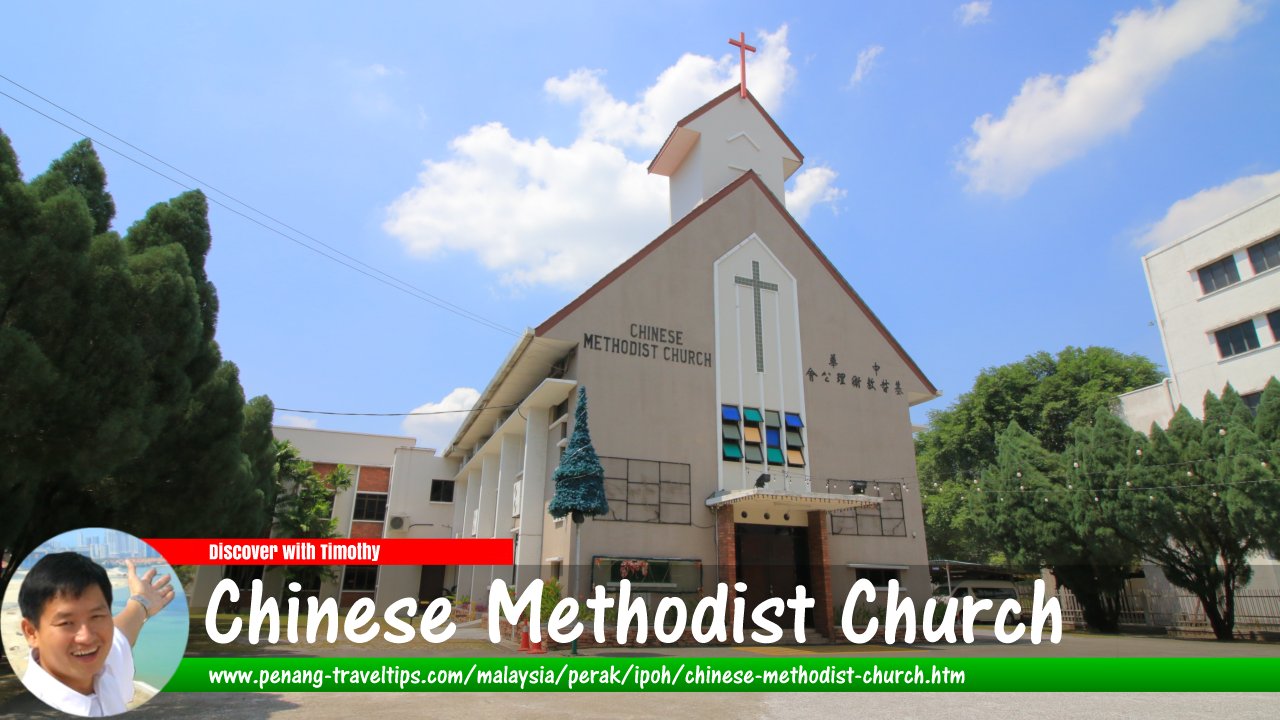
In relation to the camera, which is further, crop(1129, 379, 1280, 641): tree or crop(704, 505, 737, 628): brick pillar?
crop(1129, 379, 1280, 641): tree

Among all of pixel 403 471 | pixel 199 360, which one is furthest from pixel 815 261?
pixel 403 471

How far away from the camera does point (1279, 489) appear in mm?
16500

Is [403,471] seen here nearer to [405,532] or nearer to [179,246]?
[405,532]

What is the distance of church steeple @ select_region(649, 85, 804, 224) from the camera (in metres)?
20.8

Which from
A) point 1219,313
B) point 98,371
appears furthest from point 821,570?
point 1219,313

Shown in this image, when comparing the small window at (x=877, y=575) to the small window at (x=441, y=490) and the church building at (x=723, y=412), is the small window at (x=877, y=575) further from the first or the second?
the small window at (x=441, y=490)

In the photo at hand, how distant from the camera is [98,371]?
28.1 feet

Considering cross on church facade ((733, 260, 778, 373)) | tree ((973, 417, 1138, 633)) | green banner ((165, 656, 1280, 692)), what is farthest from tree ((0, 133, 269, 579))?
tree ((973, 417, 1138, 633))

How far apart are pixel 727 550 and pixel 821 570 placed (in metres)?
2.49

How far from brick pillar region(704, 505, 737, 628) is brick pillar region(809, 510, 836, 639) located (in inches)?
81.5

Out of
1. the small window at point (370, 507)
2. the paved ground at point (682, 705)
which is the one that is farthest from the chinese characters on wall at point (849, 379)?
the small window at point (370, 507)

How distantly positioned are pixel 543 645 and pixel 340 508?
22989 millimetres

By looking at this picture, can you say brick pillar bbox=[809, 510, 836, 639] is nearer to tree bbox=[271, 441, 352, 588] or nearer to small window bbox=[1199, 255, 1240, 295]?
tree bbox=[271, 441, 352, 588]

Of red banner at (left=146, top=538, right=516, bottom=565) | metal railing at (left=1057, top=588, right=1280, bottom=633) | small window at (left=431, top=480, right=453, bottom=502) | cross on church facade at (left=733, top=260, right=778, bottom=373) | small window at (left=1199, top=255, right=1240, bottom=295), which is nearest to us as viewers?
red banner at (left=146, top=538, right=516, bottom=565)
